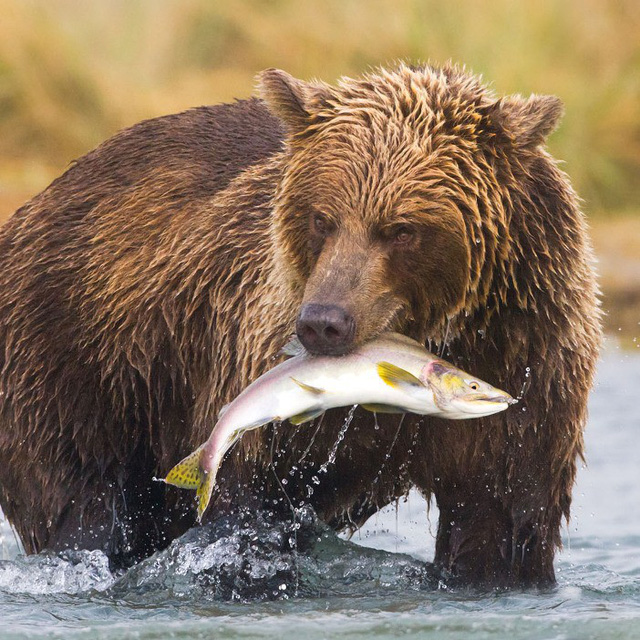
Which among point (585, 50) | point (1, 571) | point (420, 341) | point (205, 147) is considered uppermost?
point (585, 50)

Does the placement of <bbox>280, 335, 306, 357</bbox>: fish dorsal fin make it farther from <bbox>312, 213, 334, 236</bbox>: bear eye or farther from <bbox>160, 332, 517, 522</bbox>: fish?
<bbox>312, 213, 334, 236</bbox>: bear eye

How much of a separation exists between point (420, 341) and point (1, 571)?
8.36ft

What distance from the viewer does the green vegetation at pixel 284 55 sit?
18016 mm

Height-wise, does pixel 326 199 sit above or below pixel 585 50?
below

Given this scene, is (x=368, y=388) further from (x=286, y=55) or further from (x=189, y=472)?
(x=286, y=55)

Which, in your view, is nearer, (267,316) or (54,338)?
(267,316)

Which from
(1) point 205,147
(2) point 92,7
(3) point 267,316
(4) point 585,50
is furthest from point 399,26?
(3) point 267,316

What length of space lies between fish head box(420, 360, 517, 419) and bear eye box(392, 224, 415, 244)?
0.62 m

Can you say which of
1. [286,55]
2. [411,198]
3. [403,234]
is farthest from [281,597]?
[286,55]

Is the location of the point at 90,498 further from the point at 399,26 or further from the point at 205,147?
the point at 399,26

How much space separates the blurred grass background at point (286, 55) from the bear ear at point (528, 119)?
452 inches

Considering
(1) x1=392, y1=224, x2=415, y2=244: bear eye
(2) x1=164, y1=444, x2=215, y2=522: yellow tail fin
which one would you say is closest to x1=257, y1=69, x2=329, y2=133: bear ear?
(1) x1=392, y1=224, x2=415, y2=244: bear eye

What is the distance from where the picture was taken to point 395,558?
7738mm

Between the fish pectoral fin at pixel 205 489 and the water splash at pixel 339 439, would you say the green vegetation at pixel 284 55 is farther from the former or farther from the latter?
the fish pectoral fin at pixel 205 489
